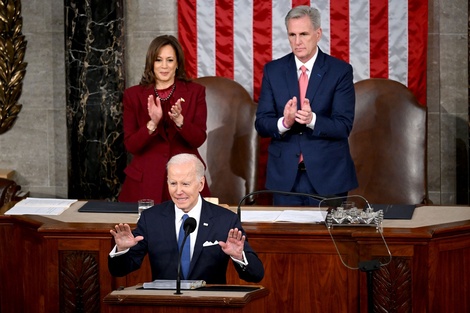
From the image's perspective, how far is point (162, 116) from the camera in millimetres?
7195

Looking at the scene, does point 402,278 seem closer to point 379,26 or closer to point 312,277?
point 312,277

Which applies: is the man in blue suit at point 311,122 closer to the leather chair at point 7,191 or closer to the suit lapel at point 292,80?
the suit lapel at point 292,80

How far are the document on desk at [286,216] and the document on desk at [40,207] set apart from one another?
4.00 ft

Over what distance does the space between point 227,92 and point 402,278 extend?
3179mm

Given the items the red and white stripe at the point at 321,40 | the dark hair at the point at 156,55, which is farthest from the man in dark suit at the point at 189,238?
the red and white stripe at the point at 321,40

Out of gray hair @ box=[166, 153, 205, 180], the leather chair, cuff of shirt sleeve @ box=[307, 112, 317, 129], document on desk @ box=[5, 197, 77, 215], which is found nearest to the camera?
gray hair @ box=[166, 153, 205, 180]

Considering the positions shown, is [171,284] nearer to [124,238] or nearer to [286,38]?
[124,238]

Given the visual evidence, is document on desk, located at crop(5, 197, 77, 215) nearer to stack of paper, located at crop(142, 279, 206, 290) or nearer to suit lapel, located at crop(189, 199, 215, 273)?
suit lapel, located at crop(189, 199, 215, 273)

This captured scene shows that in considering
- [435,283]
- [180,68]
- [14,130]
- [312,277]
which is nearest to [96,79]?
[14,130]

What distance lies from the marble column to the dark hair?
1.54 metres

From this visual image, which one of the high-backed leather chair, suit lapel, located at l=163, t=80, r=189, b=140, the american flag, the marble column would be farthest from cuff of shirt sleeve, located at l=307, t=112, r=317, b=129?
the marble column

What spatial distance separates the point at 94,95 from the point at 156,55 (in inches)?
70.9

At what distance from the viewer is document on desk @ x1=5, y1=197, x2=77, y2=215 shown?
22.0ft

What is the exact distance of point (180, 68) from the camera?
731 cm
